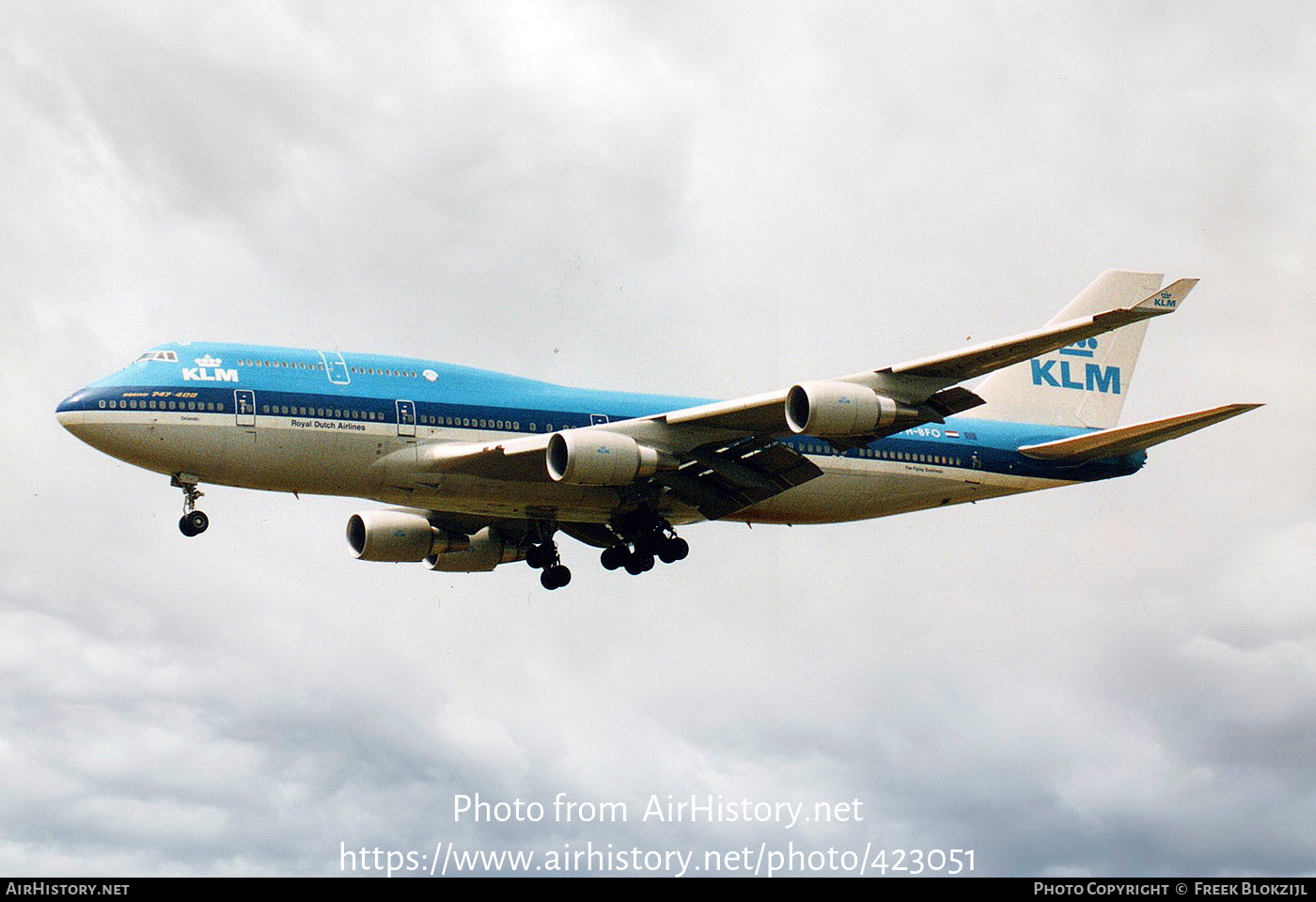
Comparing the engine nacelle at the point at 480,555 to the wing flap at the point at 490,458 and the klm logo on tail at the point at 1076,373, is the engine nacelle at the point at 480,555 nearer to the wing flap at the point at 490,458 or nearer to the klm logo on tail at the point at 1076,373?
the wing flap at the point at 490,458

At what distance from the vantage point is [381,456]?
41.5 meters

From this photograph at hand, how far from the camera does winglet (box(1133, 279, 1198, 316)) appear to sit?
125 ft

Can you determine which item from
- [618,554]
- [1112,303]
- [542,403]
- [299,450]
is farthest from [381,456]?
[1112,303]

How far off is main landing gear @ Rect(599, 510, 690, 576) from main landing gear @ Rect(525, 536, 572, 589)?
334cm

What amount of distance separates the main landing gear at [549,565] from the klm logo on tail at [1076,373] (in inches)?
686

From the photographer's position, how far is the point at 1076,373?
54.8m

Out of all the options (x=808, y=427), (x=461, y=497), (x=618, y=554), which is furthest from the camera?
(x=618, y=554)

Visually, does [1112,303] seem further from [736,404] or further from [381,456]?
[381,456]

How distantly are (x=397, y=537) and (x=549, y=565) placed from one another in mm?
4937

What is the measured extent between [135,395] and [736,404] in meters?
15.6

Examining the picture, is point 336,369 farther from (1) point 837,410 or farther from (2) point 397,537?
(1) point 837,410

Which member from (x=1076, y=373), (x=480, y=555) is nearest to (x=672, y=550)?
(x=480, y=555)

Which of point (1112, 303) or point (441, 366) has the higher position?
point (1112, 303)

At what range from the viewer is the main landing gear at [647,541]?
149 feet
